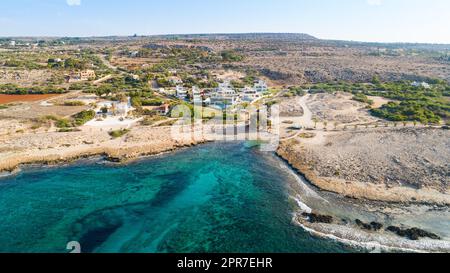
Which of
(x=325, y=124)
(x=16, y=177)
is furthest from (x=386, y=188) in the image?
(x=16, y=177)

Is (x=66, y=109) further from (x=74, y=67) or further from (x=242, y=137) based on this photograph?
(x=74, y=67)

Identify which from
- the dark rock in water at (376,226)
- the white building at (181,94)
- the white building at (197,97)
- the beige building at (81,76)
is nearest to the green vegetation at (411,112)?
the dark rock in water at (376,226)

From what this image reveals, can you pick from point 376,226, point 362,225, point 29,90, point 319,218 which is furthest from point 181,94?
point 376,226

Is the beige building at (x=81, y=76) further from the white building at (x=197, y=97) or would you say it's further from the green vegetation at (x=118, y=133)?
the green vegetation at (x=118, y=133)

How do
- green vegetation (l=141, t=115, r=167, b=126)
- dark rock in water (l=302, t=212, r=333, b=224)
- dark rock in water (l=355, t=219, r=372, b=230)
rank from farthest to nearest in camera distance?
green vegetation (l=141, t=115, r=167, b=126)
dark rock in water (l=302, t=212, r=333, b=224)
dark rock in water (l=355, t=219, r=372, b=230)

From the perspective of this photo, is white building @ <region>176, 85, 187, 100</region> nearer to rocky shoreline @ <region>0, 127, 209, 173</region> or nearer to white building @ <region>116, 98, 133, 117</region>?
white building @ <region>116, 98, 133, 117</region>

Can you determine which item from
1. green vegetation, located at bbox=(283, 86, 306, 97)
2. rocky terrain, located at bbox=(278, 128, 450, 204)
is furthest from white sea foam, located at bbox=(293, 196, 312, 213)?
green vegetation, located at bbox=(283, 86, 306, 97)

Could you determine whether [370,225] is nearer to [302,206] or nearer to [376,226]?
[376,226]
